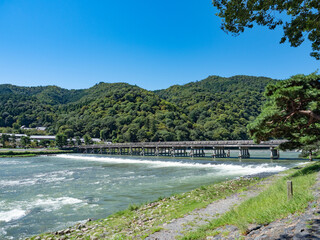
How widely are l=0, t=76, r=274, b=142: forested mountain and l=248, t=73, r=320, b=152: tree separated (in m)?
82.3

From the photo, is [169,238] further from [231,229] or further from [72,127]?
[72,127]

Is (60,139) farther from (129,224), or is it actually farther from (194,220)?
(194,220)

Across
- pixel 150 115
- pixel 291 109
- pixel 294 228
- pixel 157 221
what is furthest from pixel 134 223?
pixel 150 115

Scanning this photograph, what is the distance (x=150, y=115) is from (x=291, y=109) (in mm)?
108992

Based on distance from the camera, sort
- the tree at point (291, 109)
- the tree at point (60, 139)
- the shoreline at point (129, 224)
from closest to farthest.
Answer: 1. the shoreline at point (129, 224)
2. the tree at point (291, 109)
3. the tree at point (60, 139)

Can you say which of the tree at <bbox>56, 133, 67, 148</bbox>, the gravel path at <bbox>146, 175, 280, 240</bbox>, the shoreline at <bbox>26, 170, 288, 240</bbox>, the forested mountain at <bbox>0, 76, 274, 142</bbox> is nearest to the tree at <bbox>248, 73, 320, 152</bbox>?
the gravel path at <bbox>146, 175, 280, 240</bbox>

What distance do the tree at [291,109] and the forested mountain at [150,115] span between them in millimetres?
82323

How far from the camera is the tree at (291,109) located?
12.0 metres

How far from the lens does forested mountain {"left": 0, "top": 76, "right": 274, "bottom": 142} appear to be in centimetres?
10488

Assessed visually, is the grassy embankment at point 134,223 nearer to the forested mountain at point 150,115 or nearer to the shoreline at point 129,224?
the shoreline at point 129,224

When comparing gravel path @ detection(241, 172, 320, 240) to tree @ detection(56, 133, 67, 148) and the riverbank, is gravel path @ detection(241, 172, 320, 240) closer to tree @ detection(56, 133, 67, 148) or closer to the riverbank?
the riverbank

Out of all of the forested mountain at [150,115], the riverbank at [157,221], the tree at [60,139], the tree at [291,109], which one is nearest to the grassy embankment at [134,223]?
the riverbank at [157,221]

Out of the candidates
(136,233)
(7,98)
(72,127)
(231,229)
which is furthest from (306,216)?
(7,98)

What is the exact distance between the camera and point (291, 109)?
12.6 m
